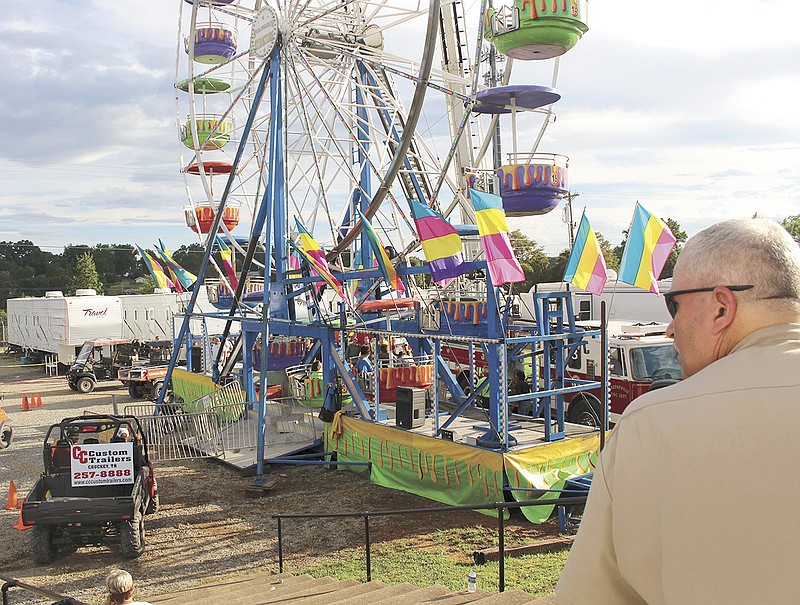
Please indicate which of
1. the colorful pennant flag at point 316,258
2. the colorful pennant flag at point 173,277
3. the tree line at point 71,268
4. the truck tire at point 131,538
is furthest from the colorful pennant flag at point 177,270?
the tree line at point 71,268

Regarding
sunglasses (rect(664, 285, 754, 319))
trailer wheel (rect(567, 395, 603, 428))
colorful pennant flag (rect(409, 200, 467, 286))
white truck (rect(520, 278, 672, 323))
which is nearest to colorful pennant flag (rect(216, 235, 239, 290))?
colorful pennant flag (rect(409, 200, 467, 286))

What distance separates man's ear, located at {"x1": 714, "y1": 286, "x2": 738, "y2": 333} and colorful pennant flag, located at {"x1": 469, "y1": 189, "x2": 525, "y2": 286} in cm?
880

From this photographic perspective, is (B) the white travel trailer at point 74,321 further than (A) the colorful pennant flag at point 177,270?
Yes

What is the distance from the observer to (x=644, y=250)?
401 inches

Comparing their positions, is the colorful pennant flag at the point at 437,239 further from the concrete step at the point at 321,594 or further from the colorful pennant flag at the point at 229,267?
the colorful pennant flag at the point at 229,267

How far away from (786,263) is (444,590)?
17.6ft

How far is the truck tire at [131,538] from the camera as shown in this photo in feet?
30.1

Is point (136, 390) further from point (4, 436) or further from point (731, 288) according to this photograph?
point (731, 288)

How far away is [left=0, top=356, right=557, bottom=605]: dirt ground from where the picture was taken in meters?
8.98

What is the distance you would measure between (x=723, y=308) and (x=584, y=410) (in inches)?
539

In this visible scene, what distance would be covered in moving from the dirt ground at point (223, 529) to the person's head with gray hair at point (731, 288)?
7871 mm

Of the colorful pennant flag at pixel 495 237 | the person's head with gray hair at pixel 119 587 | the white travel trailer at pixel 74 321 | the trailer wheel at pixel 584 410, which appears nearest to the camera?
the person's head with gray hair at pixel 119 587

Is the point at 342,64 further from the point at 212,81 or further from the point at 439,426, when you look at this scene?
the point at 439,426

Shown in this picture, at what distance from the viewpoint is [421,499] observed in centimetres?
1180
